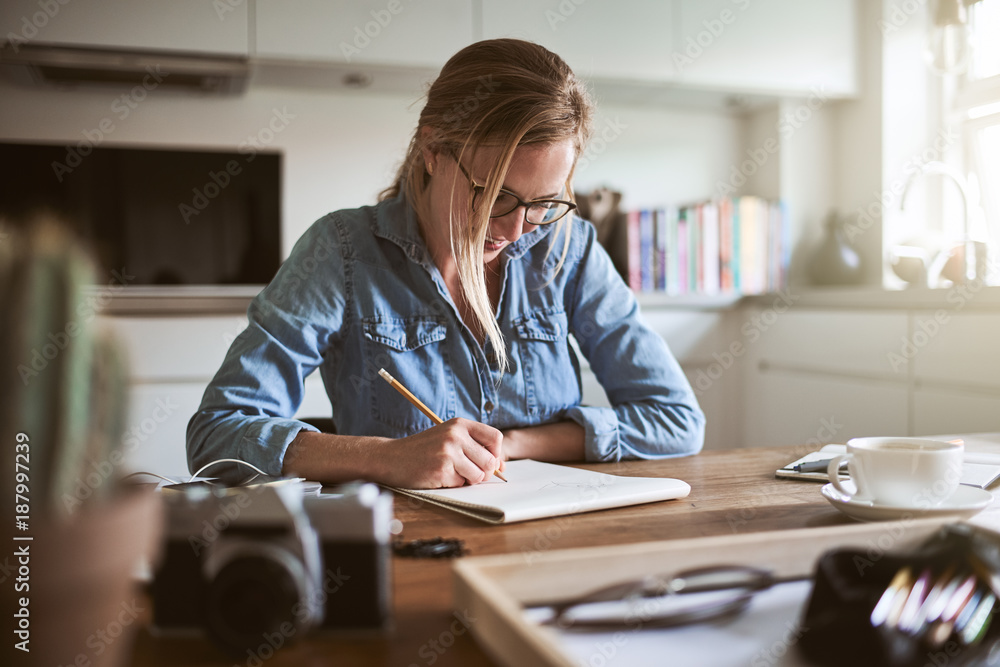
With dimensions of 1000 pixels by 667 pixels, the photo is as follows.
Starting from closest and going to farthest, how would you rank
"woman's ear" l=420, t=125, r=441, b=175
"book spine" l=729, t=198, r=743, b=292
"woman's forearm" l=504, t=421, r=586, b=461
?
"woman's forearm" l=504, t=421, r=586, b=461 → "woman's ear" l=420, t=125, r=441, b=175 → "book spine" l=729, t=198, r=743, b=292

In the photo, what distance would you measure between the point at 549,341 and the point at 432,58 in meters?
1.66

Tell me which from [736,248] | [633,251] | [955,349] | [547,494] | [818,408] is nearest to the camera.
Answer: [547,494]

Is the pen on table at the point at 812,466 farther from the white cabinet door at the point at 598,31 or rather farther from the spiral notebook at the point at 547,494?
the white cabinet door at the point at 598,31

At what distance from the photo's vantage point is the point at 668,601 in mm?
497

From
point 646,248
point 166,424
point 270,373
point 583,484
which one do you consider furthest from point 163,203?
point 583,484

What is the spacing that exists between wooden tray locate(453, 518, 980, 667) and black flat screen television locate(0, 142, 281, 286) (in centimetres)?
250

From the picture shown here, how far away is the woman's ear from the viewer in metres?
1.28

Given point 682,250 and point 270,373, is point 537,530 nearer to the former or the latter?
point 270,373

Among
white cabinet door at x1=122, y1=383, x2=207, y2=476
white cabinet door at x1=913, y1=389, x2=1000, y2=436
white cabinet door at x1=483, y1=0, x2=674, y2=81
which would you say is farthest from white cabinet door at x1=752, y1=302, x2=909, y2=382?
white cabinet door at x1=122, y1=383, x2=207, y2=476

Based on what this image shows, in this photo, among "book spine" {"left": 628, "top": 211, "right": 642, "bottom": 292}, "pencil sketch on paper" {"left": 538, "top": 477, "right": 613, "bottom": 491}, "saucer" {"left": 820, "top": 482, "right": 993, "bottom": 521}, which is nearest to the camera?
"saucer" {"left": 820, "top": 482, "right": 993, "bottom": 521}

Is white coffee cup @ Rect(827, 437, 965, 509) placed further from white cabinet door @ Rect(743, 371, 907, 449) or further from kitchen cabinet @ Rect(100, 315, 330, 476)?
kitchen cabinet @ Rect(100, 315, 330, 476)

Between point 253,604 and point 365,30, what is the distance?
252cm

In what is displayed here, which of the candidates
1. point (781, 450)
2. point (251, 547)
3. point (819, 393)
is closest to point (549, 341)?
point (781, 450)

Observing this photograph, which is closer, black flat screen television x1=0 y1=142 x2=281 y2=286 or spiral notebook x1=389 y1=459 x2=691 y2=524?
spiral notebook x1=389 y1=459 x2=691 y2=524
